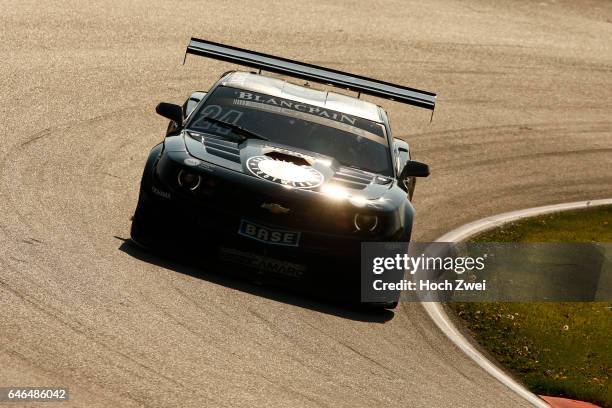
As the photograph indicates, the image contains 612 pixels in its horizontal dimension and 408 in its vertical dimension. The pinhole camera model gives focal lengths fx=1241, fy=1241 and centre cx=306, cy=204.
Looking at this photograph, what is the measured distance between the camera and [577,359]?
963cm

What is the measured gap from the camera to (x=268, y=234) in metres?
9.19

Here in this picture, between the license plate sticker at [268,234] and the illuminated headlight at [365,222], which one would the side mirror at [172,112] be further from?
the illuminated headlight at [365,222]

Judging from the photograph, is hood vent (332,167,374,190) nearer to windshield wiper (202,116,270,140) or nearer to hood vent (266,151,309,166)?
hood vent (266,151,309,166)

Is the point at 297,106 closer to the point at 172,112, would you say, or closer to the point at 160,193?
the point at 172,112

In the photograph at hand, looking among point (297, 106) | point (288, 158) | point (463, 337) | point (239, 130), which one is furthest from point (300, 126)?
point (463, 337)

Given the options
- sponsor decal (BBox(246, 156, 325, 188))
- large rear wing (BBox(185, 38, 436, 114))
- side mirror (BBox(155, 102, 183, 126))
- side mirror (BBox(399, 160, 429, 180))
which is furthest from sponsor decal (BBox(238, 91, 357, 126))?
sponsor decal (BBox(246, 156, 325, 188))

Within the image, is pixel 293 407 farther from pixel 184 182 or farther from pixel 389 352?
pixel 184 182

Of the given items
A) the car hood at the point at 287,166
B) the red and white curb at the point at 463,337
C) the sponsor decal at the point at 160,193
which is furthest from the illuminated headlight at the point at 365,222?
the sponsor decal at the point at 160,193

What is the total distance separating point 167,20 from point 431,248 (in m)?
7.86

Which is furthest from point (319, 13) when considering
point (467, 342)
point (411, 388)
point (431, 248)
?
point (411, 388)

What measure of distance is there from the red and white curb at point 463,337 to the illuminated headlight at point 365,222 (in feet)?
3.83

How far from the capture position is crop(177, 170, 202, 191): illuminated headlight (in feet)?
30.5

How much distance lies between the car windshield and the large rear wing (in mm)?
519

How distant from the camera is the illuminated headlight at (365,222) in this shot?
9.33m
